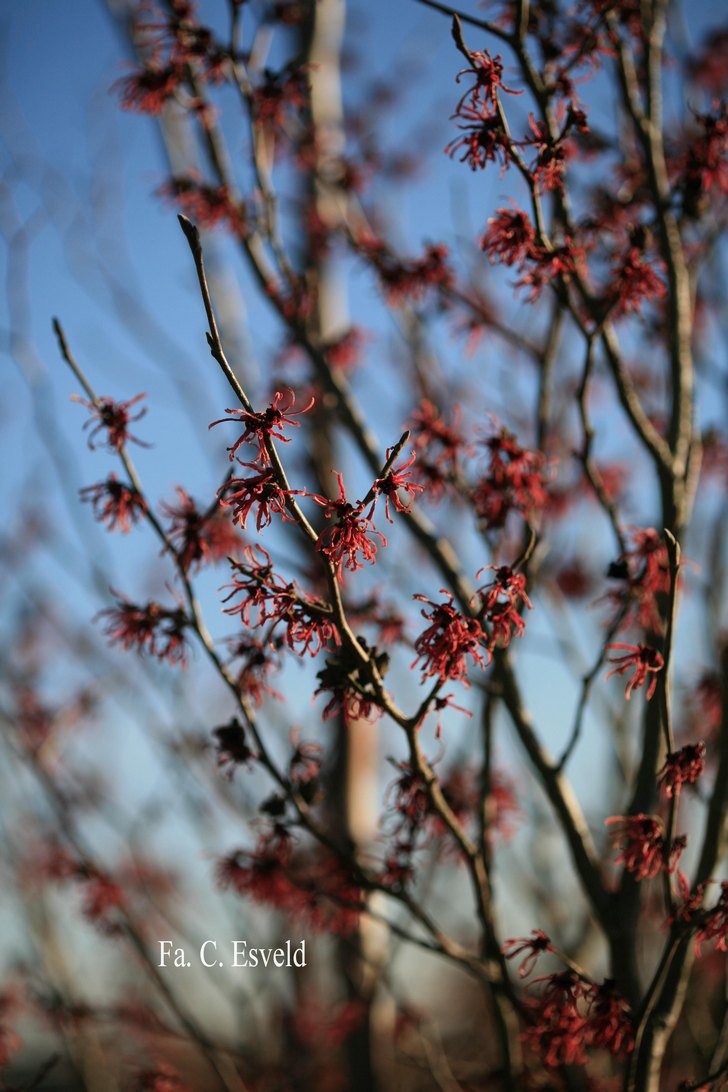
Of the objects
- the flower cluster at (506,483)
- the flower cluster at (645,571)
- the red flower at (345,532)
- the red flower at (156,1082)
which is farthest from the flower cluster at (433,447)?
the red flower at (156,1082)

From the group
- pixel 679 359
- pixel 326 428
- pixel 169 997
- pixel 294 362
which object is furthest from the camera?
pixel 326 428

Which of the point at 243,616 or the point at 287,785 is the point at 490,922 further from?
the point at 243,616

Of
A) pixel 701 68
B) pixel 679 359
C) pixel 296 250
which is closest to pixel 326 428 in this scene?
pixel 296 250

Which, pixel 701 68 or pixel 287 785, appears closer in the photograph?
pixel 287 785

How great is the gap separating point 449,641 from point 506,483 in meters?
1.13

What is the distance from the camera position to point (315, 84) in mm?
5125

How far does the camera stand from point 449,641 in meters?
2.07

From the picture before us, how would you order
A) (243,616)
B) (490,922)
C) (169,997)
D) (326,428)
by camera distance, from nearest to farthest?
(243,616)
(490,922)
(169,997)
(326,428)

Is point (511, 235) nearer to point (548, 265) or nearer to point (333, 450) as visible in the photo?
point (548, 265)

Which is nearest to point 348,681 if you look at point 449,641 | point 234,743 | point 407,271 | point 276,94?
point 449,641

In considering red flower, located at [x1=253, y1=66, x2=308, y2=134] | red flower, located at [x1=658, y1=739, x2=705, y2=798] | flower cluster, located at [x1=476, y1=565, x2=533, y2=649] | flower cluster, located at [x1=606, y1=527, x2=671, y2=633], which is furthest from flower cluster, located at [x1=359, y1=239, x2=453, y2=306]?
red flower, located at [x1=658, y1=739, x2=705, y2=798]

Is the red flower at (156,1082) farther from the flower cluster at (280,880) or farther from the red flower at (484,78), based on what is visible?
the red flower at (484,78)

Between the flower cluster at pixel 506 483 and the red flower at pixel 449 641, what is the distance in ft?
3.42

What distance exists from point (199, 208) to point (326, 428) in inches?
75.9
